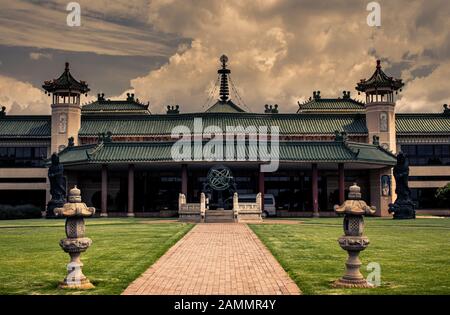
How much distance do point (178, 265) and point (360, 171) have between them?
49.0m

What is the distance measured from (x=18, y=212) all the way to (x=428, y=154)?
50465 millimetres

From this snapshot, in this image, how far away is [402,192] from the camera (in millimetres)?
48531

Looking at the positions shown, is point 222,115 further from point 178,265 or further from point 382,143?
point 178,265

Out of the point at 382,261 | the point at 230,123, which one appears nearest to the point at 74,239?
the point at 382,261

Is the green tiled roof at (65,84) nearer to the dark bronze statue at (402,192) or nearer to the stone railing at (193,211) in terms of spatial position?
the stone railing at (193,211)

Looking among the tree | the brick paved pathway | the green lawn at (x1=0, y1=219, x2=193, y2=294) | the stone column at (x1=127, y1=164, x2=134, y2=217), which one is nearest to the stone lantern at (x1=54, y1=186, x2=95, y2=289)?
the green lawn at (x1=0, y1=219, x2=193, y2=294)

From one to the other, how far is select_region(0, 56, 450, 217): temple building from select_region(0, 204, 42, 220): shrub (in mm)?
5558

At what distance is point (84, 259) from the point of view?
1836cm

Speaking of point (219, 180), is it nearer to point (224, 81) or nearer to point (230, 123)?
point (230, 123)

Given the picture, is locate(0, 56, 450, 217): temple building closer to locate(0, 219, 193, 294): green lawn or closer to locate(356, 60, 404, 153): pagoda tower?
locate(356, 60, 404, 153): pagoda tower

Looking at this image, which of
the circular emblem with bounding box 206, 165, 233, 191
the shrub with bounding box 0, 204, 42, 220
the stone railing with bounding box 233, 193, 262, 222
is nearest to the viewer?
the stone railing with bounding box 233, 193, 262, 222

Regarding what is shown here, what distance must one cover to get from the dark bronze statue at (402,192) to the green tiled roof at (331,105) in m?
28.8

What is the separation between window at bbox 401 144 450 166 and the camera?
222 ft

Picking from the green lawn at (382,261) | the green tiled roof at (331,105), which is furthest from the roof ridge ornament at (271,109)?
the green lawn at (382,261)
